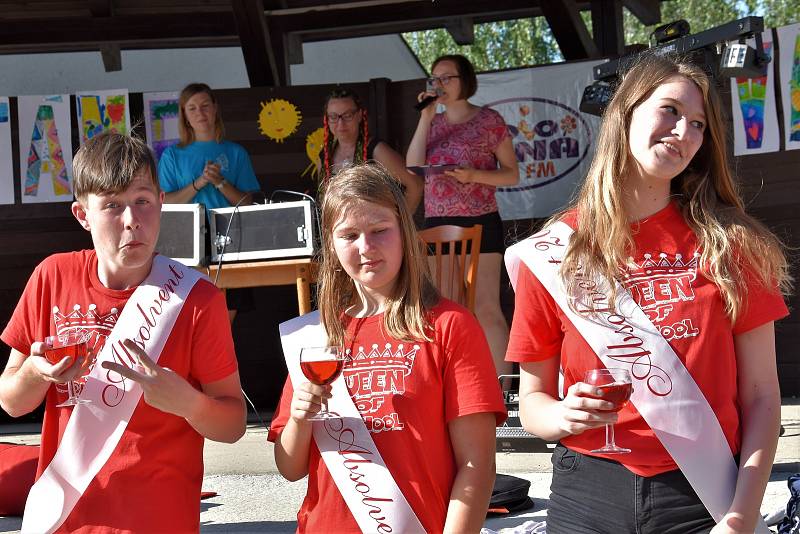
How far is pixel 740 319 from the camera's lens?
1.98 meters

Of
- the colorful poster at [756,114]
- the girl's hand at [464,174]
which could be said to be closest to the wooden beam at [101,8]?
the girl's hand at [464,174]

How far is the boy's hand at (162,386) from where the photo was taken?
203cm

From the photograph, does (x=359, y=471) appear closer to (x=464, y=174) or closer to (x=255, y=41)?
(x=464, y=174)

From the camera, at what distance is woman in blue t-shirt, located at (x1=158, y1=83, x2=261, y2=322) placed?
550 centimetres

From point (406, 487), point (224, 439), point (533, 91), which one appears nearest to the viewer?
point (406, 487)

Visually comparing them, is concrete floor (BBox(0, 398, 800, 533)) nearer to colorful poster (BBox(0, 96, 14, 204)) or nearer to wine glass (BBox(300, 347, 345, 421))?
wine glass (BBox(300, 347, 345, 421))

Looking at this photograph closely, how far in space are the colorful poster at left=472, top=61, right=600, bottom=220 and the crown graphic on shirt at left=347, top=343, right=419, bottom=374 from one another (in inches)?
164

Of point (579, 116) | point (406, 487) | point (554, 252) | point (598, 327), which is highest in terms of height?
point (579, 116)

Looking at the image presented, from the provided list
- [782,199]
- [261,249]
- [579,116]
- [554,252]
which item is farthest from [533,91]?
[554,252]

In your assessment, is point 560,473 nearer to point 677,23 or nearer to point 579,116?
point 677,23

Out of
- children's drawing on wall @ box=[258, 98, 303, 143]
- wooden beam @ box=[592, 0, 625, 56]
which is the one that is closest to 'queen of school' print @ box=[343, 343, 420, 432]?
children's drawing on wall @ box=[258, 98, 303, 143]

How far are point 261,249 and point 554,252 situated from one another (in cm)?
269

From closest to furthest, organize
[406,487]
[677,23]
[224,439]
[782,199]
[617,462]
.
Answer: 1. [617,462]
2. [406,487]
3. [224,439]
4. [677,23]
5. [782,199]

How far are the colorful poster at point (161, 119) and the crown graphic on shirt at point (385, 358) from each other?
468 cm
